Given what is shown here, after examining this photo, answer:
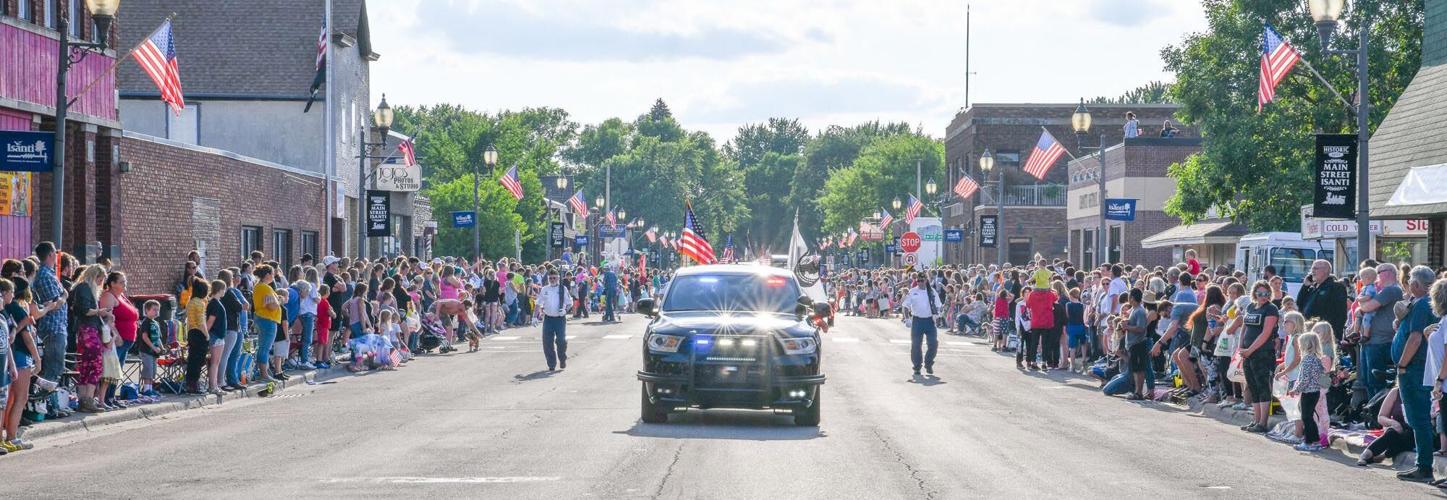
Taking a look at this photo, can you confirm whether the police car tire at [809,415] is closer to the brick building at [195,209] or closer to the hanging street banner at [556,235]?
the brick building at [195,209]

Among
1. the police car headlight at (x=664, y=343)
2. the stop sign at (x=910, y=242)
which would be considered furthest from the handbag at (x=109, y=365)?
the stop sign at (x=910, y=242)

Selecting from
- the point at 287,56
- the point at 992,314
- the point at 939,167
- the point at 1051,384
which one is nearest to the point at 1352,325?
the point at 1051,384

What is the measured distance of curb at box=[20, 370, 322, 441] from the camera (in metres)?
16.2

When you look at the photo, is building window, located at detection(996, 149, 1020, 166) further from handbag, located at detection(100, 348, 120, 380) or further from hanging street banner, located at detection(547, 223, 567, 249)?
handbag, located at detection(100, 348, 120, 380)

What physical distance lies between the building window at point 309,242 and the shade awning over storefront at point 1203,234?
26000mm

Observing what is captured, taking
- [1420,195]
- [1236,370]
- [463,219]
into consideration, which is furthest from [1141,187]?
[1236,370]

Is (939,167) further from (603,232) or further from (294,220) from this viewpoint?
(294,220)

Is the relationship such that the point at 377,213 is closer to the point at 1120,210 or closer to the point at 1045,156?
the point at 1045,156

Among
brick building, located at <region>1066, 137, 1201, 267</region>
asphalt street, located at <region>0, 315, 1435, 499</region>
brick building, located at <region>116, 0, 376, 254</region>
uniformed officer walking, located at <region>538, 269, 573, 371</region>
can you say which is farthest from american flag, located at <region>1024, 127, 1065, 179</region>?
asphalt street, located at <region>0, 315, 1435, 499</region>

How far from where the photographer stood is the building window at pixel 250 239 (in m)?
39.0

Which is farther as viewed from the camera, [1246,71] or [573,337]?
[1246,71]

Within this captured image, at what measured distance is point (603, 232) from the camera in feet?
258

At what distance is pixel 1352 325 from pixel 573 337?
23934 mm

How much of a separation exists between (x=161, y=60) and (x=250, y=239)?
14902 mm
